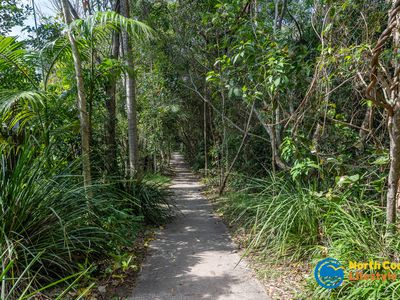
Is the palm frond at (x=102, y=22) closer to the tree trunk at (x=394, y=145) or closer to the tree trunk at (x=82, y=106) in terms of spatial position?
the tree trunk at (x=82, y=106)

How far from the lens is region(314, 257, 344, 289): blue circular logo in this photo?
2419 mm

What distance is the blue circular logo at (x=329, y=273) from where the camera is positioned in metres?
2.42

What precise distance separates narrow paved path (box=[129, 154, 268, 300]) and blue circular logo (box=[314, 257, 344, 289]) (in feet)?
2.03

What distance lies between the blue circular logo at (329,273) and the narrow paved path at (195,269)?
62 centimetres

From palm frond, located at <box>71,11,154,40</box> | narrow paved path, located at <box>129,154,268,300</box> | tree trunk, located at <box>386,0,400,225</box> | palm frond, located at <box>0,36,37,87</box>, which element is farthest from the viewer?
palm frond, located at <box>0,36,37,87</box>

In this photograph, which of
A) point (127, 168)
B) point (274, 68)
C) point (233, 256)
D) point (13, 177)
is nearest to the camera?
point (13, 177)

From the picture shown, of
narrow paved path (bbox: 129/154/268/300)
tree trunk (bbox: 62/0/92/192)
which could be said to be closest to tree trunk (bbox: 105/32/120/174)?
tree trunk (bbox: 62/0/92/192)

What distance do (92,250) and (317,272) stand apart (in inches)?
93.4

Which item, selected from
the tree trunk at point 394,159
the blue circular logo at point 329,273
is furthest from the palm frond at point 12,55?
the tree trunk at point 394,159

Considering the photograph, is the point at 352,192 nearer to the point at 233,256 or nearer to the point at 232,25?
the point at 233,256

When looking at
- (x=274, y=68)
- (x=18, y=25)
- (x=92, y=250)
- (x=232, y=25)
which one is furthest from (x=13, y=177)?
(x=18, y=25)

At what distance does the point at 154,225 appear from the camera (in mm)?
5117

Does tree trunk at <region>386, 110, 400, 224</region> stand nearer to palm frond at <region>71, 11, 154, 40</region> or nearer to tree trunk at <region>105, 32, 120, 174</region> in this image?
palm frond at <region>71, 11, 154, 40</region>

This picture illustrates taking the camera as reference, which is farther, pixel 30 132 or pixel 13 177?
pixel 30 132
